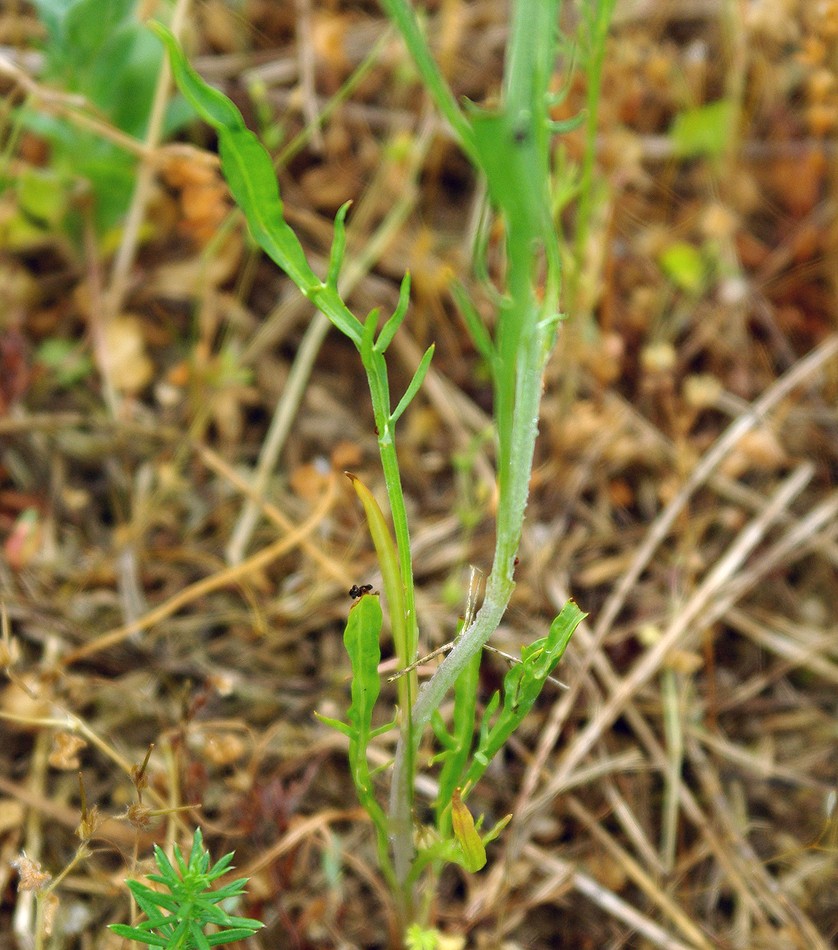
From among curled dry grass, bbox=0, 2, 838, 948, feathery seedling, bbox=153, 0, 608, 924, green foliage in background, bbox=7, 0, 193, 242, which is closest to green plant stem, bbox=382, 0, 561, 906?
feathery seedling, bbox=153, 0, 608, 924

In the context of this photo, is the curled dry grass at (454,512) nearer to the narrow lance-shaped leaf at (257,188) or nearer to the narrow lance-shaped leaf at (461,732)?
the narrow lance-shaped leaf at (461,732)

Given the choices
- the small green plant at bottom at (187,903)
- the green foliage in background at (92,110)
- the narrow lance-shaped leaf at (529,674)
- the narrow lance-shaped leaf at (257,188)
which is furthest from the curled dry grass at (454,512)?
the narrow lance-shaped leaf at (257,188)

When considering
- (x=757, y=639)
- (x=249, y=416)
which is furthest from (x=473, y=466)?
(x=757, y=639)

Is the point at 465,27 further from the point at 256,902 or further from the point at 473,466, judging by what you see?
the point at 256,902

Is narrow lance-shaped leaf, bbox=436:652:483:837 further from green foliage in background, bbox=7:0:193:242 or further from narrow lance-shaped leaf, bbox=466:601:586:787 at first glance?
green foliage in background, bbox=7:0:193:242

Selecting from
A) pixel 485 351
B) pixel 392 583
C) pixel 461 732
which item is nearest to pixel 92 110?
pixel 485 351
